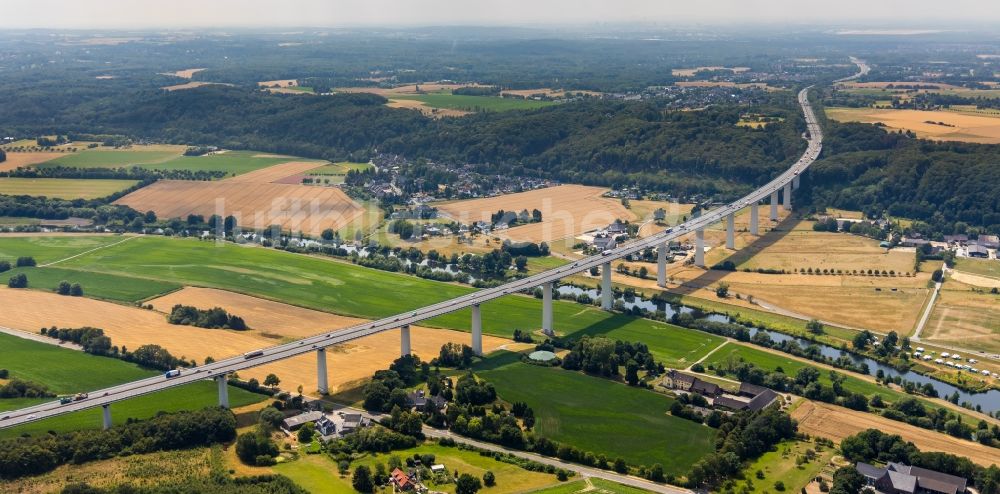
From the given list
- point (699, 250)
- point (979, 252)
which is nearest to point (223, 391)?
point (699, 250)

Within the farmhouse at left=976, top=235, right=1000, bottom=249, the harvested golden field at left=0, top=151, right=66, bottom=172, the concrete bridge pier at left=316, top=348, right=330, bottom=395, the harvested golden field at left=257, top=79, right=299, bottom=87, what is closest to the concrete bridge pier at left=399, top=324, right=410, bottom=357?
the concrete bridge pier at left=316, top=348, right=330, bottom=395

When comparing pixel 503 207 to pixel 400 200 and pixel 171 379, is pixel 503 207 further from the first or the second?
pixel 171 379

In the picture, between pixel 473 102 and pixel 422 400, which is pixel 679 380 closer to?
pixel 422 400

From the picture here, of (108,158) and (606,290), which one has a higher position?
(108,158)

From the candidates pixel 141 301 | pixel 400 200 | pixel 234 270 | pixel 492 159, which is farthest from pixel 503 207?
pixel 141 301

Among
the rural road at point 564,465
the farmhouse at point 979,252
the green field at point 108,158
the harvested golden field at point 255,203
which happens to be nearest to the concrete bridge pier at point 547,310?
the rural road at point 564,465

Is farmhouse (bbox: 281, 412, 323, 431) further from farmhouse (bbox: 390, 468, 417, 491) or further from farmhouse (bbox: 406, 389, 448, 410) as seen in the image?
farmhouse (bbox: 390, 468, 417, 491)
